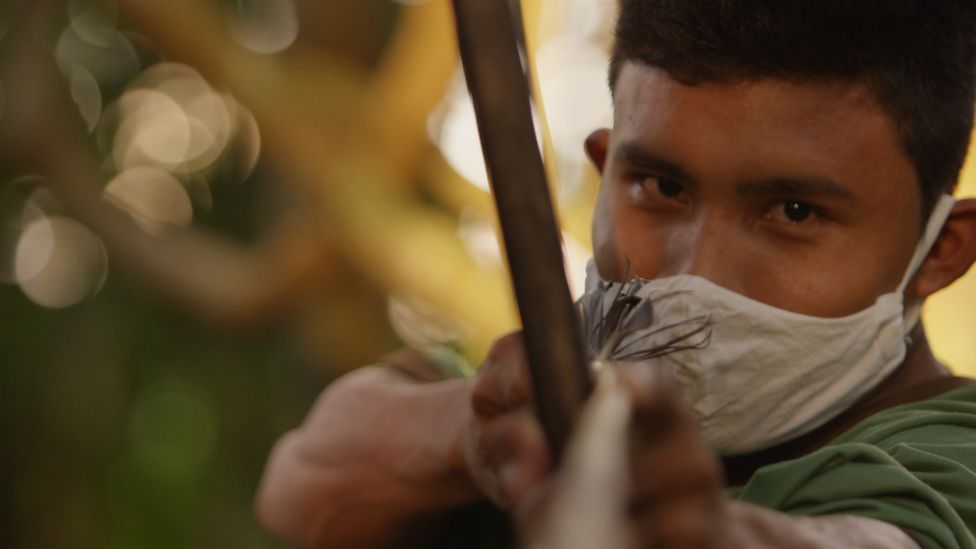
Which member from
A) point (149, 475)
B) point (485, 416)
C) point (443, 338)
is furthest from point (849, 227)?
point (149, 475)

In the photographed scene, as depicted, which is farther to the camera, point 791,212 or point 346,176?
point 346,176

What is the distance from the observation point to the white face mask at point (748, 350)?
100 centimetres

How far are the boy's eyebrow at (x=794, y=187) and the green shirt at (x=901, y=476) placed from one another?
0.16 meters

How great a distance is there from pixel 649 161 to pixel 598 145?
0.24 meters

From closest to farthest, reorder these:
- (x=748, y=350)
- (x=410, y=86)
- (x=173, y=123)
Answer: (x=748, y=350) < (x=410, y=86) < (x=173, y=123)

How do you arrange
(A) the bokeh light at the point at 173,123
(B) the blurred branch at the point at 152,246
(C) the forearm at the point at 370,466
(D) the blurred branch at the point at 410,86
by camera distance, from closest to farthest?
(C) the forearm at the point at 370,466 < (D) the blurred branch at the point at 410,86 < (B) the blurred branch at the point at 152,246 < (A) the bokeh light at the point at 173,123

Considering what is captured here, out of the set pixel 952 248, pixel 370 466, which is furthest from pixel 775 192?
pixel 370 466

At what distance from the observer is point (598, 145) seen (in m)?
1.33

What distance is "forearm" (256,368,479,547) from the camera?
80 cm

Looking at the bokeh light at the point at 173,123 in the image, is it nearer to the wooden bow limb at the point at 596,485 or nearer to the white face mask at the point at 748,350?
the white face mask at the point at 748,350

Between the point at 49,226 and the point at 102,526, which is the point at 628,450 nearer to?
the point at 102,526

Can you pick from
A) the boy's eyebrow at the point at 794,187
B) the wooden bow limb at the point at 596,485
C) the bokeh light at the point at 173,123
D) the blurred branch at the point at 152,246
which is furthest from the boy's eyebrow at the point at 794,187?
the bokeh light at the point at 173,123

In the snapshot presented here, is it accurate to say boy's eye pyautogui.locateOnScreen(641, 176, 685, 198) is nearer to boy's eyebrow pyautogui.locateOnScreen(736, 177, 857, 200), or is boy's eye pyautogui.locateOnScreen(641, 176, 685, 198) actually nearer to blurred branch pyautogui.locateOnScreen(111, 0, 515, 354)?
boy's eyebrow pyautogui.locateOnScreen(736, 177, 857, 200)

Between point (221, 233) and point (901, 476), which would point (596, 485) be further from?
point (221, 233)
